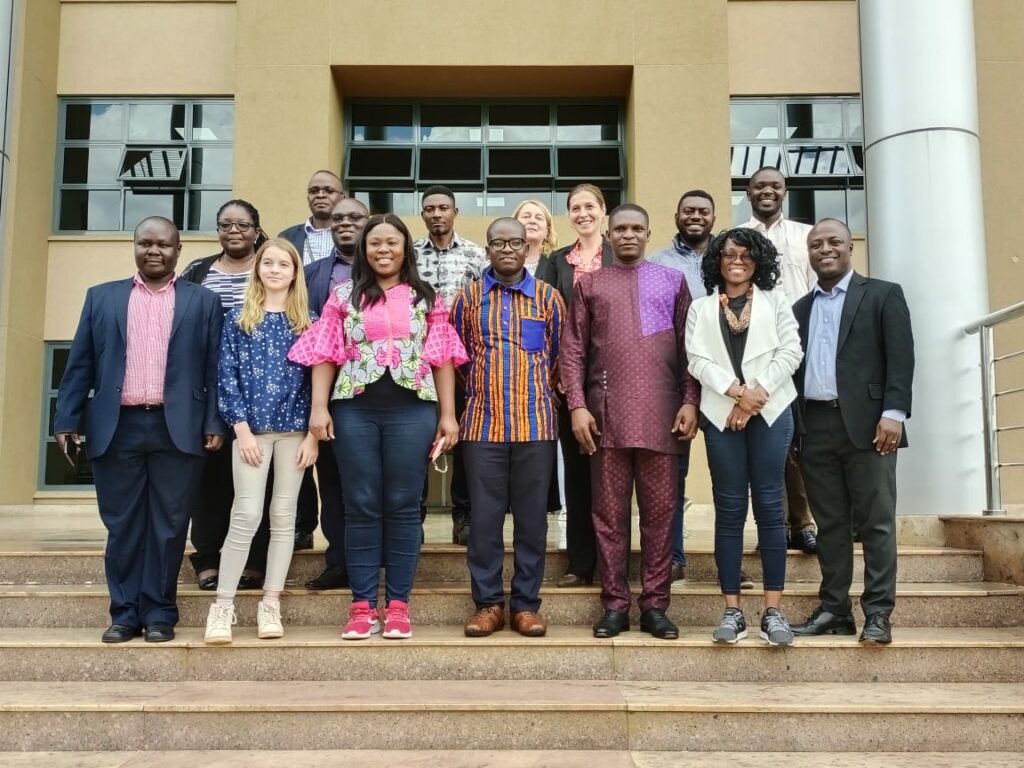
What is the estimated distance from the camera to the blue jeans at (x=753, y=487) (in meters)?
4.23

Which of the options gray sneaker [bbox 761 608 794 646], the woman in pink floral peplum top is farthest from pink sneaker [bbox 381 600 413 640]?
gray sneaker [bbox 761 608 794 646]

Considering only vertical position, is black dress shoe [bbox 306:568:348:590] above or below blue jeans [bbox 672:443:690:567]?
below

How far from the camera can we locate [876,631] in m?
4.16

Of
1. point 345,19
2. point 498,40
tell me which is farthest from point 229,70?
point 498,40

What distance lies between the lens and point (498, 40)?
11.6 m

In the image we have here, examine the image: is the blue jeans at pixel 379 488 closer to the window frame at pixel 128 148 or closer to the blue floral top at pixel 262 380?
the blue floral top at pixel 262 380

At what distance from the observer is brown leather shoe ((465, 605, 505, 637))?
430 cm

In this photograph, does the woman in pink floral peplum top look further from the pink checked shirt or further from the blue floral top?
the pink checked shirt

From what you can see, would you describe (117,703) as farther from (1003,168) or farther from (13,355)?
(1003,168)

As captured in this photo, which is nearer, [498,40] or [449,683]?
[449,683]

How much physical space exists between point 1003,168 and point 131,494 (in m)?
10.8

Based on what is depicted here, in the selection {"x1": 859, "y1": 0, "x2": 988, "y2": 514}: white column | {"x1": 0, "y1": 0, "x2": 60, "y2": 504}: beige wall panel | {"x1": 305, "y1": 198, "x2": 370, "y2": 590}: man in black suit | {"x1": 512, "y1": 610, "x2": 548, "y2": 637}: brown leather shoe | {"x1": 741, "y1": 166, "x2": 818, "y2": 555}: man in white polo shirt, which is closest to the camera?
{"x1": 512, "y1": 610, "x2": 548, "y2": 637}: brown leather shoe

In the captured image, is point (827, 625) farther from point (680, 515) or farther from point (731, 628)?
point (680, 515)

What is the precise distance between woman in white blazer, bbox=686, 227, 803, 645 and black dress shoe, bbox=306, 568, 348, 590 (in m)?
1.93
